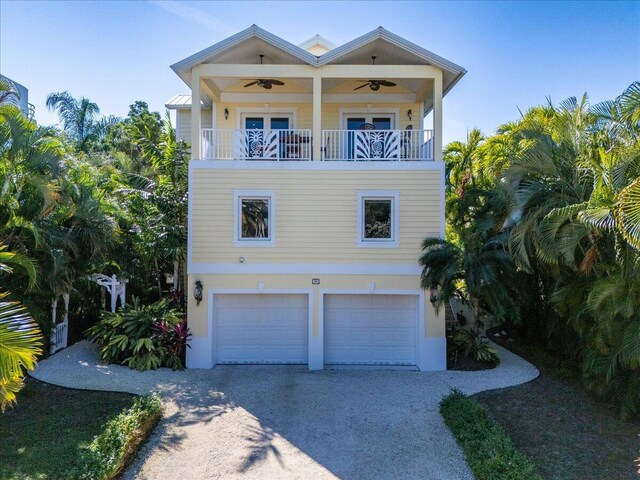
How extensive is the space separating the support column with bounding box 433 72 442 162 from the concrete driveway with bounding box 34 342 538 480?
5.75 metres

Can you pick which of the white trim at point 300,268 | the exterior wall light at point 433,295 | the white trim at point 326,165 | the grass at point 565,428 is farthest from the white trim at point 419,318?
the white trim at point 326,165

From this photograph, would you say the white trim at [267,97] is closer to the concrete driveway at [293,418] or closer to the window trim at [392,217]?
the window trim at [392,217]

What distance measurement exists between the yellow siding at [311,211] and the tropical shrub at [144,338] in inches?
75.4

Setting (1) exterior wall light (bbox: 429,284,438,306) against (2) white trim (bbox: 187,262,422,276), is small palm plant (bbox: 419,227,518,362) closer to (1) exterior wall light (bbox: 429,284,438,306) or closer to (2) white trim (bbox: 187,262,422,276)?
(1) exterior wall light (bbox: 429,284,438,306)

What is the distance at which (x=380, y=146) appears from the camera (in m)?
11.8

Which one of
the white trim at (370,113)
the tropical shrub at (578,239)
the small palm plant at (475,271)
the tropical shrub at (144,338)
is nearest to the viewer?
the tropical shrub at (578,239)

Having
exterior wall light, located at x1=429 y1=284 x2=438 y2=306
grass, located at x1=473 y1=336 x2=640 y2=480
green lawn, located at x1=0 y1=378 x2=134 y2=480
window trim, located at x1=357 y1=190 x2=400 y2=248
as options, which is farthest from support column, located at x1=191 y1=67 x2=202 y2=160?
grass, located at x1=473 y1=336 x2=640 y2=480

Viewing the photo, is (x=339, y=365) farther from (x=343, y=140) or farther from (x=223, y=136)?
(x=223, y=136)

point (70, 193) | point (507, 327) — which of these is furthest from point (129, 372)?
point (507, 327)

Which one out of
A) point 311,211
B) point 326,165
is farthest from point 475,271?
point 326,165

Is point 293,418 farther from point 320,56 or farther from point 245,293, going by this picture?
point 320,56

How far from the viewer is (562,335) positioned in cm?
1116

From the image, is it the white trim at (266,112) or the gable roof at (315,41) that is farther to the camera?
the gable roof at (315,41)

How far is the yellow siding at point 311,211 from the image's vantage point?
11.5 meters
